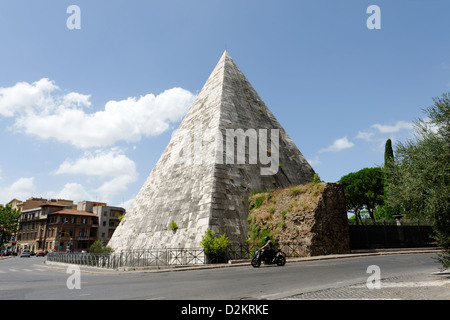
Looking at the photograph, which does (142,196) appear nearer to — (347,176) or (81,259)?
(81,259)

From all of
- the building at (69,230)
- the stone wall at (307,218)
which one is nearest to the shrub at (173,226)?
the stone wall at (307,218)

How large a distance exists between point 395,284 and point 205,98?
74.1 ft

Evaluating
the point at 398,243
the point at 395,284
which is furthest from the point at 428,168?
the point at 398,243

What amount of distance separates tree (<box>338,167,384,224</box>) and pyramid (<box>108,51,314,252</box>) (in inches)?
1118

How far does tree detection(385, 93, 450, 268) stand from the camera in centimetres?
720

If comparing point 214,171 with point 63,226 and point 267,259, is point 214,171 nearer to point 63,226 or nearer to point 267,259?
point 267,259

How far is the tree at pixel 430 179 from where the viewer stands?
720 centimetres

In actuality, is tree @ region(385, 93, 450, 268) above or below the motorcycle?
above

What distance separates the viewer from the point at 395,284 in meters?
6.61

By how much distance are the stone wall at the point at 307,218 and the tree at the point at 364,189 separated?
3505 centimetres

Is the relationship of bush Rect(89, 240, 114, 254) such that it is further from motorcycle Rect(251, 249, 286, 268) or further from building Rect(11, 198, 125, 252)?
building Rect(11, 198, 125, 252)

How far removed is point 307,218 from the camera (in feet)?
53.9

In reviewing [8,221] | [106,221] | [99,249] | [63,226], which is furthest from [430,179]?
[8,221]

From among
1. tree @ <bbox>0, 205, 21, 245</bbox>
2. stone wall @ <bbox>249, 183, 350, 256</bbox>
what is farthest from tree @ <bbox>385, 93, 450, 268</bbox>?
tree @ <bbox>0, 205, 21, 245</bbox>
